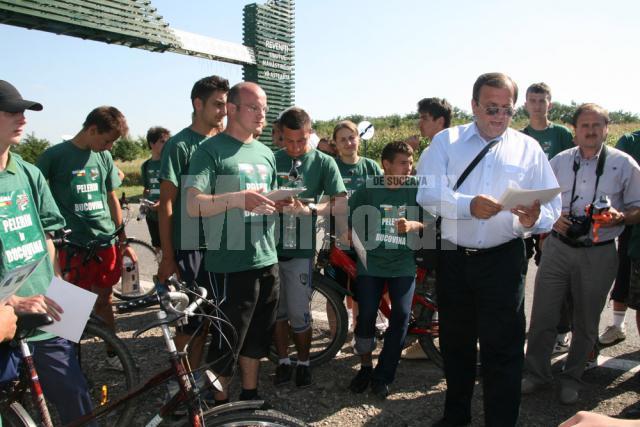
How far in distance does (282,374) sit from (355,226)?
1.32 m

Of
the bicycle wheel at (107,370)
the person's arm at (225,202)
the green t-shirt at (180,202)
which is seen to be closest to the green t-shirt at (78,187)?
the bicycle wheel at (107,370)

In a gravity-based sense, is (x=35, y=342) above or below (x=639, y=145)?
below

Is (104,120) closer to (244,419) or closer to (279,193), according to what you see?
(279,193)

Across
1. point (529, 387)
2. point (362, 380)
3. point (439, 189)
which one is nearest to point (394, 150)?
point (439, 189)

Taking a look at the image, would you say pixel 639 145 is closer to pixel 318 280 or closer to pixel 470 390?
pixel 470 390

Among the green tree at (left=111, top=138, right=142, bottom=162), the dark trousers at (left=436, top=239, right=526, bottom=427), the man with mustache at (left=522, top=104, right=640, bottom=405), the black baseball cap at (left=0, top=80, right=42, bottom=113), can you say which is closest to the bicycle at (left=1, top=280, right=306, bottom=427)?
the black baseball cap at (left=0, top=80, right=42, bottom=113)

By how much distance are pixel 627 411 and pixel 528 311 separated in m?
2.01

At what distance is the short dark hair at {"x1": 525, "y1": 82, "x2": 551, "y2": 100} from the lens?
16.5ft

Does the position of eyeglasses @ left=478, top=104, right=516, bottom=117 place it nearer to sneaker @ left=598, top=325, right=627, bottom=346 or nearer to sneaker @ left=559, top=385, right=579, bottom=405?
sneaker @ left=559, top=385, right=579, bottom=405

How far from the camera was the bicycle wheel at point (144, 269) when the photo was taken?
236 inches

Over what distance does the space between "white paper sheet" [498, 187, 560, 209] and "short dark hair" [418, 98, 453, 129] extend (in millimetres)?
2190

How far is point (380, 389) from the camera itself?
358cm

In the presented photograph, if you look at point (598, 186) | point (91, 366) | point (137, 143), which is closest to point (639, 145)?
point (598, 186)

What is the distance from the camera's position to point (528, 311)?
5.26 m
